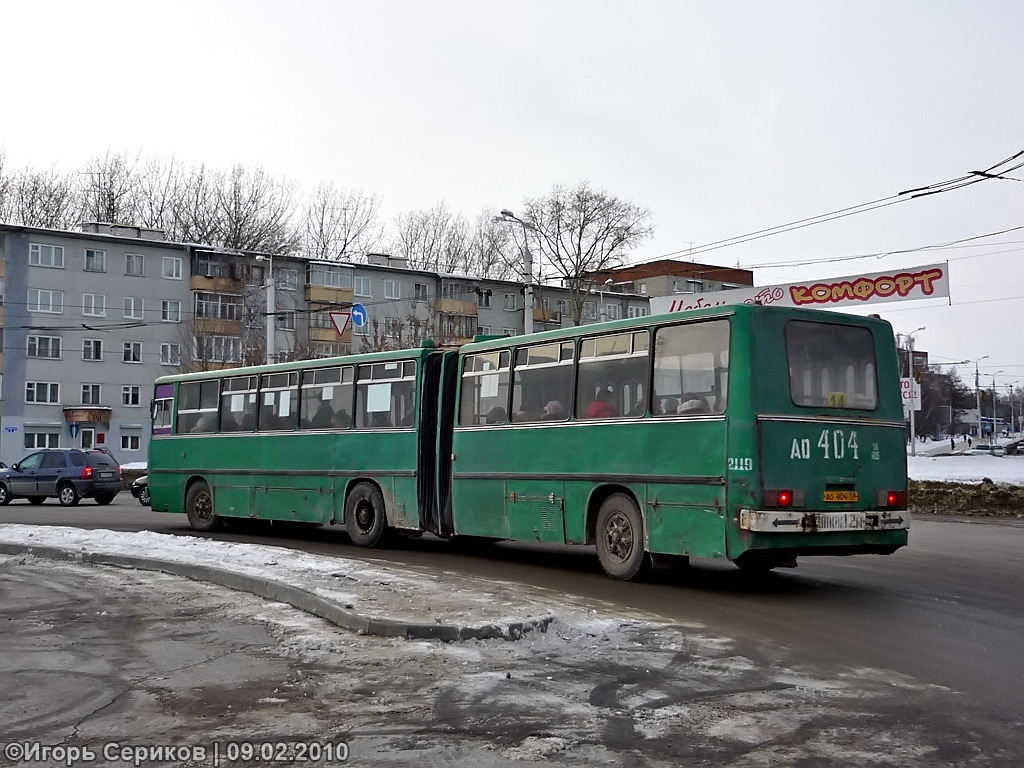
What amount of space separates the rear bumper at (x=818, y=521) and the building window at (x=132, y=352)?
2607 inches

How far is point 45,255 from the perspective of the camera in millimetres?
68438

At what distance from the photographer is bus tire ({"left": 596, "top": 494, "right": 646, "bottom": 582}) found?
12391 mm

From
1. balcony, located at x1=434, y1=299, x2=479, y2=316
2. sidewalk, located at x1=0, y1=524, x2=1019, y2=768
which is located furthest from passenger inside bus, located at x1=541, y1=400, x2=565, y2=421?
balcony, located at x1=434, y1=299, x2=479, y2=316

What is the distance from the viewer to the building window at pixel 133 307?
72.0 meters

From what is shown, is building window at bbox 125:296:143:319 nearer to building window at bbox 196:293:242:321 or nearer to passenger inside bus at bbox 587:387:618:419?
building window at bbox 196:293:242:321

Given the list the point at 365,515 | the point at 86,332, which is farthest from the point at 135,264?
the point at 365,515

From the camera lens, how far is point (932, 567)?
46.1ft

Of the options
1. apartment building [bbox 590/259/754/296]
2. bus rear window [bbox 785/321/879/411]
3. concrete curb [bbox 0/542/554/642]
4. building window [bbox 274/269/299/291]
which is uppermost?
apartment building [bbox 590/259/754/296]

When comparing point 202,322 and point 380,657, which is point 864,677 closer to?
point 380,657

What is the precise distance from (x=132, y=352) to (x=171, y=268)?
5793 millimetres

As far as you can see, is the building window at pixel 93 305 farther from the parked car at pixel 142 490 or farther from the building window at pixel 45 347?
the parked car at pixel 142 490

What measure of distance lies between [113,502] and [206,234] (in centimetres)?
3980

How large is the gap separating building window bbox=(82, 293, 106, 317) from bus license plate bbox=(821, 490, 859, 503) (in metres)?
65.7

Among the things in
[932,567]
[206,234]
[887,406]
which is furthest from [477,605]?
[206,234]
